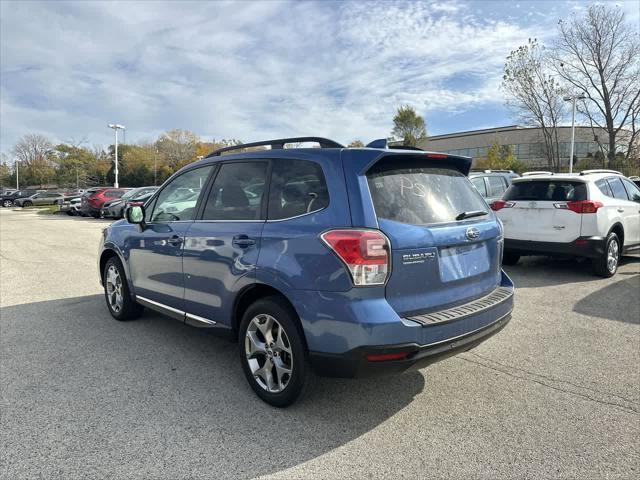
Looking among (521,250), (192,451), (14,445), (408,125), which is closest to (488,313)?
(192,451)

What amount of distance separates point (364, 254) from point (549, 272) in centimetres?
660

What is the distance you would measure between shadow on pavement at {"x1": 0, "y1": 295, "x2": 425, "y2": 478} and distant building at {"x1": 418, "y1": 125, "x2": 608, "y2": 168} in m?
47.6

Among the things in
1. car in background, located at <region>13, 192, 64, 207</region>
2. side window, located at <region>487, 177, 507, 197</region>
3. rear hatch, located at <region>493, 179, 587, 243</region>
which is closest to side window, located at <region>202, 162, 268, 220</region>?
rear hatch, located at <region>493, 179, 587, 243</region>

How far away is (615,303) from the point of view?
19.7 ft

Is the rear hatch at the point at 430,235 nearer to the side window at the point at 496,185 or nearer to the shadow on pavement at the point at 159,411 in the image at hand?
the shadow on pavement at the point at 159,411

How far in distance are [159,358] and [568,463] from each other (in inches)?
130

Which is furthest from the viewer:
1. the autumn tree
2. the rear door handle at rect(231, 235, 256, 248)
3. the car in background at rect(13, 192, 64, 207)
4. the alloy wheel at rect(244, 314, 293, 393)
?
the autumn tree

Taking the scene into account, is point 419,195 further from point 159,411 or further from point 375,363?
point 159,411

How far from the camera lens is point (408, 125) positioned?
6047 centimetres

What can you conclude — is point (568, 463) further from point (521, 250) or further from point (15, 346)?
point (521, 250)

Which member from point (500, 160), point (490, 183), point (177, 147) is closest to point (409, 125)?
point (500, 160)

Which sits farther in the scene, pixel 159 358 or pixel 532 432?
pixel 159 358

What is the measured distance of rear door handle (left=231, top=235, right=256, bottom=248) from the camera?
3329 mm

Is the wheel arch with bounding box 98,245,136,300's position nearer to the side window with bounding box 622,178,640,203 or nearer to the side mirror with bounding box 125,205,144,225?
the side mirror with bounding box 125,205,144,225
